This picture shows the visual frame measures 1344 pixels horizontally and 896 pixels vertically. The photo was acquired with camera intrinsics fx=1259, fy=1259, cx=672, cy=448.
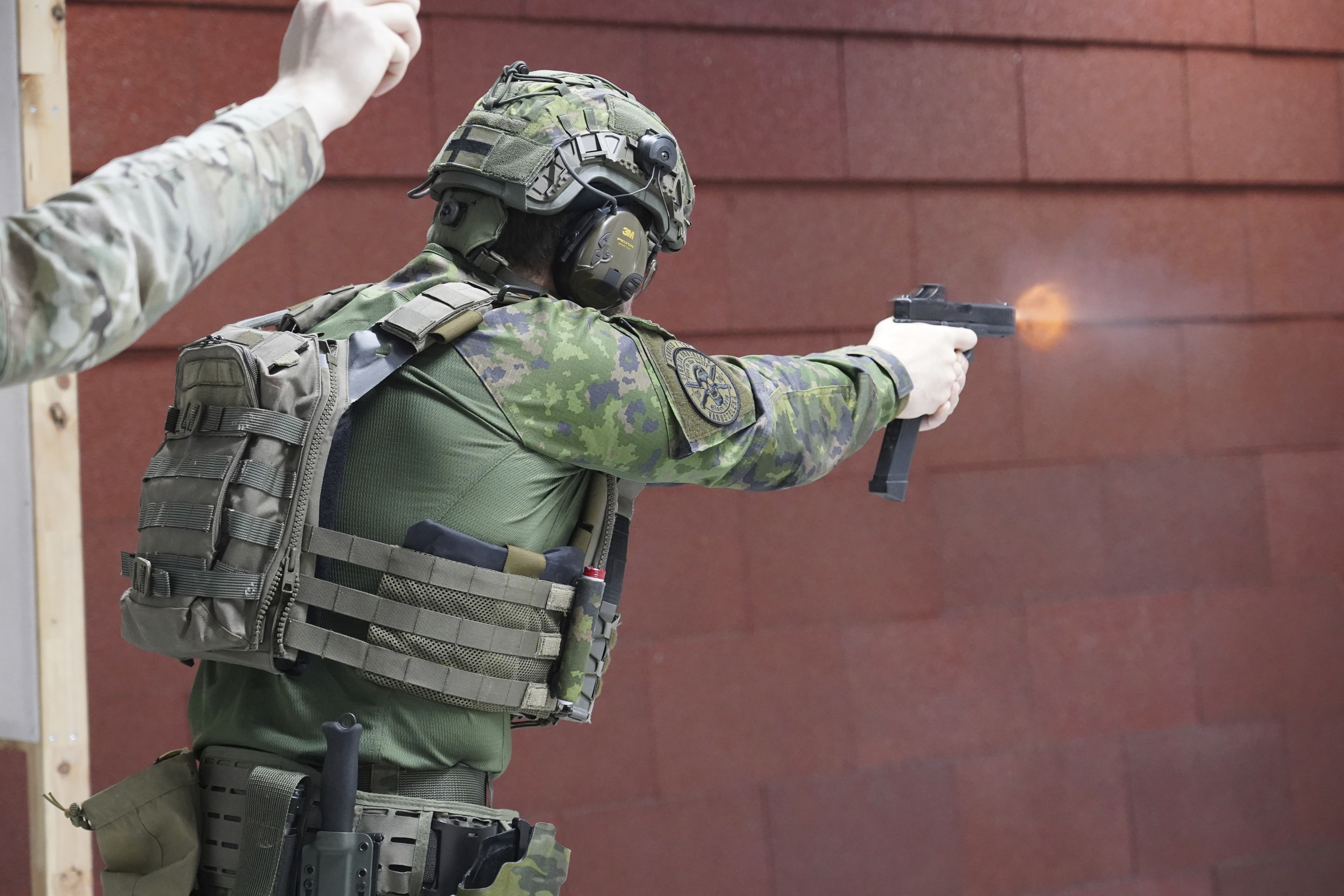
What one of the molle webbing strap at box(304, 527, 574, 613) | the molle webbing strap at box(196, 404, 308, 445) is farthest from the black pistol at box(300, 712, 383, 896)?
the molle webbing strap at box(196, 404, 308, 445)

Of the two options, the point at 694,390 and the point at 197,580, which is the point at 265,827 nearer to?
the point at 197,580

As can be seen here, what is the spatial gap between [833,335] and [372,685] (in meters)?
1.99

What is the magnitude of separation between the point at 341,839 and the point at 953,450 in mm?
2286

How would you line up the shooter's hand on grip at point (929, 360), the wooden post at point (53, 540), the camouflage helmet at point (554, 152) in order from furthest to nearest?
the wooden post at point (53, 540) < the shooter's hand on grip at point (929, 360) < the camouflage helmet at point (554, 152)

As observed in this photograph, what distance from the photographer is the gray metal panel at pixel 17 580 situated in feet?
6.86

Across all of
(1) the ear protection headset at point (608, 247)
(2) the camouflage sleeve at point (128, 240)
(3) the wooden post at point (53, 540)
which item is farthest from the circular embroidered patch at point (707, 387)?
(3) the wooden post at point (53, 540)

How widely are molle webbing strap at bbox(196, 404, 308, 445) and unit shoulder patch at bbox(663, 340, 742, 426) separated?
44 cm

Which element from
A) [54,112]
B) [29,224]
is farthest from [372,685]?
[54,112]

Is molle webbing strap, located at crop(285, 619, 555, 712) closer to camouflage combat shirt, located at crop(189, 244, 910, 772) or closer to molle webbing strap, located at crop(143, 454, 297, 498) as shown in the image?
camouflage combat shirt, located at crop(189, 244, 910, 772)

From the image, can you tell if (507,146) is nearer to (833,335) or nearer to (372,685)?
(372,685)

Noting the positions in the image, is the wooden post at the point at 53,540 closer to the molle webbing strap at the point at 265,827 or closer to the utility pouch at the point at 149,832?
the utility pouch at the point at 149,832

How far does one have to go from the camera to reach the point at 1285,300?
3.73 m

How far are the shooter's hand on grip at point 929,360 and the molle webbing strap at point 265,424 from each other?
2.79 feet

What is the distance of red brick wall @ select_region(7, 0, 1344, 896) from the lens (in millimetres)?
2848
